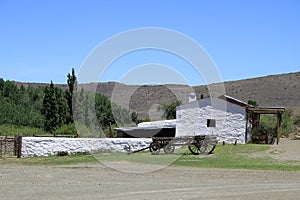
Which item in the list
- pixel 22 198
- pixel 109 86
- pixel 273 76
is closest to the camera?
pixel 22 198

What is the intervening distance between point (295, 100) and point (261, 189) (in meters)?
77.1

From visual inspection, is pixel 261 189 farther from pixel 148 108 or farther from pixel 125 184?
pixel 148 108

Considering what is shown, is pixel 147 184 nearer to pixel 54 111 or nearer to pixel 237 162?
pixel 237 162

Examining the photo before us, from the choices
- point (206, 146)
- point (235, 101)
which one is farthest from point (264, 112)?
point (206, 146)

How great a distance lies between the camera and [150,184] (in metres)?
16.0

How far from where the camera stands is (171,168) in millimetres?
22234

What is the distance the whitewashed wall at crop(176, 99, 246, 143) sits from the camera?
38.0 metres

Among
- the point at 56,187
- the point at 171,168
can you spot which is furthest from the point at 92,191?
the point at 171,168

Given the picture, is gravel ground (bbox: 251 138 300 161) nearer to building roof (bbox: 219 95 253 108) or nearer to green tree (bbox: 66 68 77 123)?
building roof (bbox: 219 95 253 108)

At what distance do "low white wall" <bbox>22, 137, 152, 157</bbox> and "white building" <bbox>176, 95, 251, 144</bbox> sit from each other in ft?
22.3

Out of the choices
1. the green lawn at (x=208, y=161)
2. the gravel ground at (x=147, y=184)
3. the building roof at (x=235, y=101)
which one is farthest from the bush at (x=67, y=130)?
the gravel ground at (x=147, y=184)

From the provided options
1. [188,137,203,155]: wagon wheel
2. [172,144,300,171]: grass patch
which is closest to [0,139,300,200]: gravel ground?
[172,144,300,171]: grass patch

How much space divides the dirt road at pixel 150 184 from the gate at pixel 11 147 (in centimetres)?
864

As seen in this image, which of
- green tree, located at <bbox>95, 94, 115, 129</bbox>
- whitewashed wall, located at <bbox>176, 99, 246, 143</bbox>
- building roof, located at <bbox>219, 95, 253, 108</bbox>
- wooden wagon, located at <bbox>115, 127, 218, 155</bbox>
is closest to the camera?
wooden wagon, located at <bbox>115, 127, 218, 155</bbox>
